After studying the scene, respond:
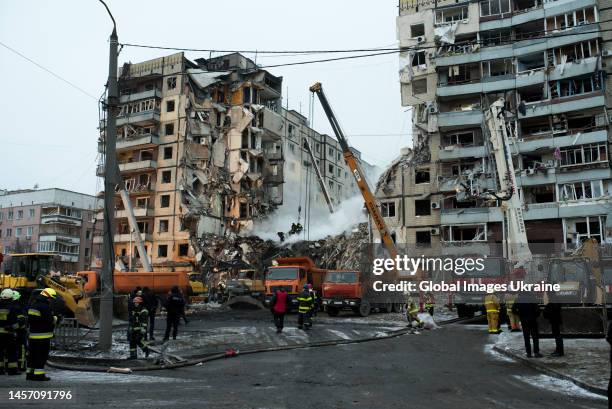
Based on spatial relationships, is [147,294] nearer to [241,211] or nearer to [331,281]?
[331,281]

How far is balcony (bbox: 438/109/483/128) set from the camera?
45.7 metres

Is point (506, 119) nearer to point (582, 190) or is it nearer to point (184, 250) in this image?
point (582, 190)

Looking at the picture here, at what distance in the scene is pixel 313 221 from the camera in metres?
62.9

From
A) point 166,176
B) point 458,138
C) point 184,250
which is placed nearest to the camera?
point 458,138

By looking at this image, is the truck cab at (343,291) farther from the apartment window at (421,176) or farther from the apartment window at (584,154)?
the apartment window at (584,154)

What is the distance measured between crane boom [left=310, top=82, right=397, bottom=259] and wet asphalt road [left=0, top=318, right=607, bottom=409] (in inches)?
626

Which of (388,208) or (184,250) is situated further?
(184,250)

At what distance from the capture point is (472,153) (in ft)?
149

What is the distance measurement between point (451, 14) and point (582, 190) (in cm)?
2092

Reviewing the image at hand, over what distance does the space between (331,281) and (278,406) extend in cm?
2133

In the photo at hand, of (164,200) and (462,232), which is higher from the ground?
(164,200)

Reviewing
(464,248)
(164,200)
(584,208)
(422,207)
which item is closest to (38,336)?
(464,248)

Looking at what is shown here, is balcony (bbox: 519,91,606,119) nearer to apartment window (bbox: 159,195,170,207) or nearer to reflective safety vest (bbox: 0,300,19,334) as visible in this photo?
apartment window (bbox: 159,195,170,207)

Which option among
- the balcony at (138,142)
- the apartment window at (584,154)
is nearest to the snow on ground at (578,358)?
the apartment window at (584,154)
